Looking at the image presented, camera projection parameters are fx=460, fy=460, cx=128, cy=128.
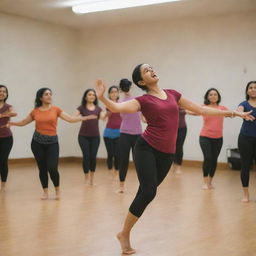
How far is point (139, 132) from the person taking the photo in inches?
261

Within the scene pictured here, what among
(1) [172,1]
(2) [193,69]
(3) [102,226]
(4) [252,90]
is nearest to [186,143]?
(2) [193,69]

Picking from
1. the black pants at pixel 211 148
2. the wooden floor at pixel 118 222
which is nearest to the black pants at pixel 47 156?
the wooden floor at pixel 118 222

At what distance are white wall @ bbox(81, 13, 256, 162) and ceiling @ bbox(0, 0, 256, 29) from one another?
0.91 ft

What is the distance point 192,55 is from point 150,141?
7.11 m

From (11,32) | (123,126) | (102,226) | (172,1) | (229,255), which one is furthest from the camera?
(11,32)

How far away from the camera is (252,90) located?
227 inches

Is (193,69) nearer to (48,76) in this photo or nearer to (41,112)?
(48,76)

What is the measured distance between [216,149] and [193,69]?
377 centimetres

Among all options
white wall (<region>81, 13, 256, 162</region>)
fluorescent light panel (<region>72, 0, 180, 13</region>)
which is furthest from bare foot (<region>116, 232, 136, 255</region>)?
white wall (<region>81, 13, 256, 162</region>)

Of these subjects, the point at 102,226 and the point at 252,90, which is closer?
the point at 102,226

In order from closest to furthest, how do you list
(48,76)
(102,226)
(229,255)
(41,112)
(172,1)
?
(229,255) < (102,226) < (41,112) < (172,1) < (48,76)

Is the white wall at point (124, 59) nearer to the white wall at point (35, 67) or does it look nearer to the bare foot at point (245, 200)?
the white wall at point (35, 67)

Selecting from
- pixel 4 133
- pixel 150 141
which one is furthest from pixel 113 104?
pixel 4 133

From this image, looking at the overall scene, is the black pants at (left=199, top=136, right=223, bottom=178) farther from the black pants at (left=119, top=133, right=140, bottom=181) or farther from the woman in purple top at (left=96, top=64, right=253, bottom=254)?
the woman in purple top at (left=96, top=64, right=253, bottom=254)
